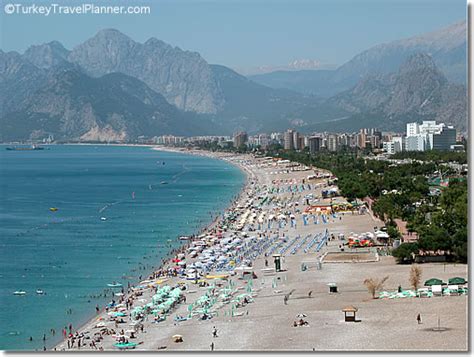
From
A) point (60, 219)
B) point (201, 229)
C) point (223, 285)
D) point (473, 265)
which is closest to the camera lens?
point (473, 265)

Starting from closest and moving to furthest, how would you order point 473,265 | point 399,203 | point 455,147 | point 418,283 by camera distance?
1. point 473,265
2. point 418,283
3. point 399,203
4. point 455,147

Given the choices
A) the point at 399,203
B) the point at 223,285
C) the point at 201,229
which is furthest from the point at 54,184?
the point at 223,285

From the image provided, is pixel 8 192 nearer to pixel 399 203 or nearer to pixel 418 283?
pixel 399 203

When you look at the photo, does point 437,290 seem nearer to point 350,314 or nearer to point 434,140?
point 350,314

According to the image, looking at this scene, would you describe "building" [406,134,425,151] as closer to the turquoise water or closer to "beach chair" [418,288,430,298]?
the turquoise water

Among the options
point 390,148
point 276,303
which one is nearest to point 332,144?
point 390,148

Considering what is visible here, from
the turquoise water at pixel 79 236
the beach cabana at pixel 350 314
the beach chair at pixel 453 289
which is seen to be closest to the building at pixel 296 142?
the turquoise water at pixel 79 236
